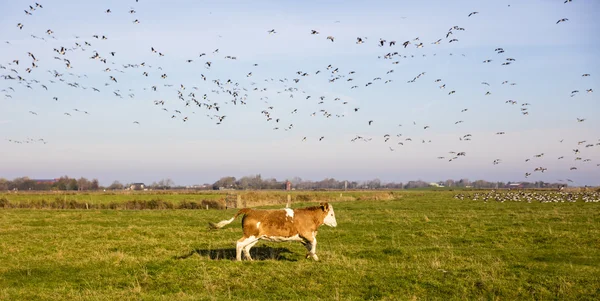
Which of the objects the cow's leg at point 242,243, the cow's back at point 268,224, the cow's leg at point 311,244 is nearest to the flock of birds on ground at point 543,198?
the cow's leg at point 311,244

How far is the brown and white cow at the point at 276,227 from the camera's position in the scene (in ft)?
59.6

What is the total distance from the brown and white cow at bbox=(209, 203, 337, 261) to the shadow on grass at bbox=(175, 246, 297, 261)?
2.34 feet

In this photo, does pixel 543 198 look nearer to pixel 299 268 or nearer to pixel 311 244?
pixel 311 244

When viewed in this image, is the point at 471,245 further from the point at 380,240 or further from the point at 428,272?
the point at 428,272

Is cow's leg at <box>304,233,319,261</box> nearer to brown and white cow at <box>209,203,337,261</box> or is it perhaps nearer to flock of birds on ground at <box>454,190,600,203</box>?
brown and white cow at <box>209,203,337,261</box>

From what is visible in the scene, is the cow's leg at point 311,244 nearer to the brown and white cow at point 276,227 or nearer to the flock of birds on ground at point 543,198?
the brown and white cow at point 276,227

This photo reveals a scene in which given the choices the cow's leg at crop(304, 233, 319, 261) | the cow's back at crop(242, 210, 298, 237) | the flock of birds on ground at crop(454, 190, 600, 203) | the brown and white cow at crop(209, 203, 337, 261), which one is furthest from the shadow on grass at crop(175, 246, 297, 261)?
the flock of birds on ground at crop(454, 190, 600, 203)

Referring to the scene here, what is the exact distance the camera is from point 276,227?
18625 millimetres

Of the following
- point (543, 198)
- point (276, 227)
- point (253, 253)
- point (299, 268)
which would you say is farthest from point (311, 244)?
point (543, 198)

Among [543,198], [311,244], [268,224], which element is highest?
[543,198]

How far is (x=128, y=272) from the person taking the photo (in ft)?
53.3

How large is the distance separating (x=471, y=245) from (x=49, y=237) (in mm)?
19871

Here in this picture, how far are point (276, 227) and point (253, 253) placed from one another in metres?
1.87

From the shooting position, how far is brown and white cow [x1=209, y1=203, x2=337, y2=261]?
59.6 feet
